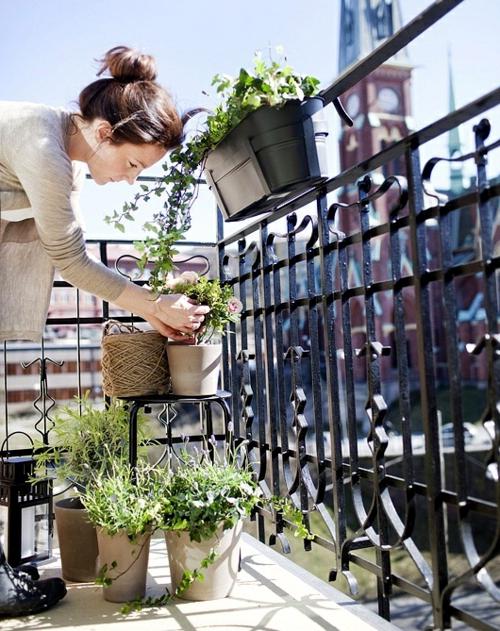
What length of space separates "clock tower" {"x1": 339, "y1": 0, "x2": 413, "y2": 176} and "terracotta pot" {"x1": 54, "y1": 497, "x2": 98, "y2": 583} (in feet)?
127

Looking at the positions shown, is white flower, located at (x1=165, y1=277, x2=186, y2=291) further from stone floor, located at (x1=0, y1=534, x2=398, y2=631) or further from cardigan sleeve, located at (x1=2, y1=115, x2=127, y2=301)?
stone floor, located at (x1=0, y1=534, x2=398, y2=631)

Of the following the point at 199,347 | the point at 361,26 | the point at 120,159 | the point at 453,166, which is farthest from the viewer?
the point at 361,26

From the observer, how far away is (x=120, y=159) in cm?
157

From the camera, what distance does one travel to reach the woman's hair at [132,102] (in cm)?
150

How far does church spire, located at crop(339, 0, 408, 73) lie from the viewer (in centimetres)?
4547

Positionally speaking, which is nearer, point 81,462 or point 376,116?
point 81,462

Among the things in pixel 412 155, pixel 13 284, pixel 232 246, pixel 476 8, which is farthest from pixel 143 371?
pixel 476 8

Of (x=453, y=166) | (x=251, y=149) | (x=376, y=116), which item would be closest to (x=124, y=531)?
(x=251, y=149)

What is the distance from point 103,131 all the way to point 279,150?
416 mm

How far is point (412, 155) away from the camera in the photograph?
1.24 meters

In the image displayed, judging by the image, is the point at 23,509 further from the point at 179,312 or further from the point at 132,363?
the point at 179,312

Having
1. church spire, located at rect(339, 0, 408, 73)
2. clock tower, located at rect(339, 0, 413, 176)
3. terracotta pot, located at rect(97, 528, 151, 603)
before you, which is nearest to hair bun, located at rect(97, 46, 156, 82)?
terracotta pot, located at rect(97, 528, 151, 603)

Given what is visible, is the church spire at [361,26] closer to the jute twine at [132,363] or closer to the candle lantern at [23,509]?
the jute twine at [132,363]

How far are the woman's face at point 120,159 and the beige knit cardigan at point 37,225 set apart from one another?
9 centimetres
